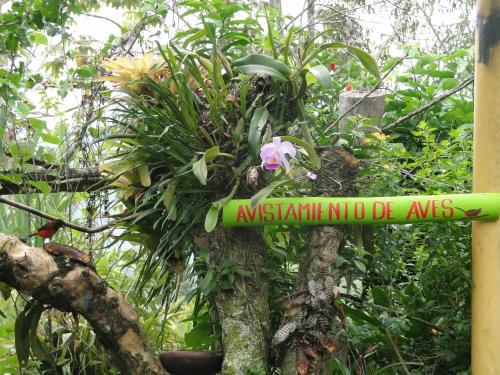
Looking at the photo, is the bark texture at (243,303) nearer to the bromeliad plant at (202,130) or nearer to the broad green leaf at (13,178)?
the bromeliad plant at (202,130)

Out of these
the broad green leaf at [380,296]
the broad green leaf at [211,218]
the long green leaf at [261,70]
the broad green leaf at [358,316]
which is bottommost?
the broad green leaf at [358,316]

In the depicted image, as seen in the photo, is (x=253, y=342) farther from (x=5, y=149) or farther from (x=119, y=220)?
(x=5, y=149)

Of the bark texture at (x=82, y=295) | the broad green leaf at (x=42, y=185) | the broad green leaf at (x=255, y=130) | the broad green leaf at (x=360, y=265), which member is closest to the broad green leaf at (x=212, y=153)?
the broad green leaf at (x=255, y=130)

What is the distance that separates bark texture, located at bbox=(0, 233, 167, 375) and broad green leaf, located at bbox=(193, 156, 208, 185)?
0.47m

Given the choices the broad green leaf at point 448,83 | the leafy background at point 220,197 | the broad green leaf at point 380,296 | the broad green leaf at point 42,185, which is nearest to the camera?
the leafy background at point 220,197

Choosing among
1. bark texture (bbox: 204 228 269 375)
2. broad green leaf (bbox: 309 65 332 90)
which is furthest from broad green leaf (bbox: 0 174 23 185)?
broad green leaf (bbox: 309 65 332 90)

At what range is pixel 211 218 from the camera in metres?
2.40

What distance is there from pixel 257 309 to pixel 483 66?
1.20 meters

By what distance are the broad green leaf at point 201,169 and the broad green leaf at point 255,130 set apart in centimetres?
17

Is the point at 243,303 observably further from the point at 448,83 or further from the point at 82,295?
the point at 448,83

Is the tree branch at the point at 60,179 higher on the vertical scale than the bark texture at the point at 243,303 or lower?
higher

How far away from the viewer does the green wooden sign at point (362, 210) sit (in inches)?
97.1

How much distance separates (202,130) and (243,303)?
0.64 meters

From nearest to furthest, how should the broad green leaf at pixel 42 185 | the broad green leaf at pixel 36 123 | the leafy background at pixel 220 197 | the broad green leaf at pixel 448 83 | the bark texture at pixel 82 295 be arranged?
1. the bark texture at pixel 82 295
2. the leafy background at pixel 220 197
3. the broad green leaf at pixel 42 185
4. the broad green leaf at pixel 36 123
5. the broad green leaf at pixel 448 83
